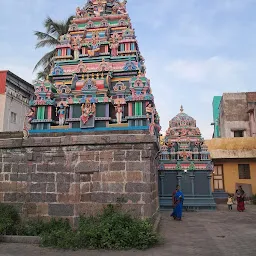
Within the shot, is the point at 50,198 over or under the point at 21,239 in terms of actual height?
over

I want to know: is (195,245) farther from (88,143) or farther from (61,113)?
(61,113)

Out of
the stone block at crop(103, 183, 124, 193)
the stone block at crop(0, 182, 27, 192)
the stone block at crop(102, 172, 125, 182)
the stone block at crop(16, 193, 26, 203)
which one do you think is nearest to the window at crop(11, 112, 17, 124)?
the stone block at crop(0, 182, 27, 192)

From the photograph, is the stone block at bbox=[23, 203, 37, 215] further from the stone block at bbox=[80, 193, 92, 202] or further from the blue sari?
the blue sari

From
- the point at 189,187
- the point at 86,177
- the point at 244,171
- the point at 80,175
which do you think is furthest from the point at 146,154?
the point at 244,171

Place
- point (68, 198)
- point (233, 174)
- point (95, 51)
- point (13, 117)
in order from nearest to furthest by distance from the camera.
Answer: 1. point (68, 198)
2. point (95, 51)
3. point (233, 174)
4. point (13, 117)

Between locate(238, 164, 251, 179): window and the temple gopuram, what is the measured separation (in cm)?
675

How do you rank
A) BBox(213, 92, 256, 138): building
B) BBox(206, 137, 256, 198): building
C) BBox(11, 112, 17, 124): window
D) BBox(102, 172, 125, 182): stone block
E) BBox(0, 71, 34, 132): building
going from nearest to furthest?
BBox(102, 172, 125, 182): stone block < BBox(206, 137, 256, 198): building < BBox(0, 71, 34, 132): building < BBox(11, 112, 17, 124): window < BBox(213, 92, 256, 138): building

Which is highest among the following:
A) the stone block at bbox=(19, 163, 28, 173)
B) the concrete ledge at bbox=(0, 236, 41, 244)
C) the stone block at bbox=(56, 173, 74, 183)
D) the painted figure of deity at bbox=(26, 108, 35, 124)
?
the painted figure of deity at bbox=(26, 108, 35, 124)

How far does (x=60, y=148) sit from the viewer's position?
867 cm

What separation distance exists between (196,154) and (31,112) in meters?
10.3

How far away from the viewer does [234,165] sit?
70.8ft

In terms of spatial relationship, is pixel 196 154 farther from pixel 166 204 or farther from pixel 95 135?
pixel 95 135

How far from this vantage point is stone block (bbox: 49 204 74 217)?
8.25 meters

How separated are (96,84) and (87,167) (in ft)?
9.25
